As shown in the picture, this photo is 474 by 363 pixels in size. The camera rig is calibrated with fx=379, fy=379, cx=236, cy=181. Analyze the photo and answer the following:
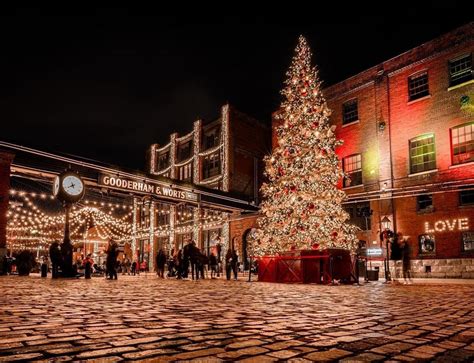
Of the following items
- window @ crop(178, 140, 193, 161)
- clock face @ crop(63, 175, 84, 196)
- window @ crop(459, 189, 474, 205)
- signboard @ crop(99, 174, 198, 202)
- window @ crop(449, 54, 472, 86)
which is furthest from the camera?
window @ crop(178, 140, 193, 161)

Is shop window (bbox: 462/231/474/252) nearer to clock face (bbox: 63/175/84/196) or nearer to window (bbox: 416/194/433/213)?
window (bbox: 416/194/433/213)

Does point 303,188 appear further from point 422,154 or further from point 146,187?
point 146,187

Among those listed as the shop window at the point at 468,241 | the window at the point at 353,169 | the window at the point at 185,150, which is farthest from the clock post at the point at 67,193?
the window at the point at 185,150

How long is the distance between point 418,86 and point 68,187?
723 inches

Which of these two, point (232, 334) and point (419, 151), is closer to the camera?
point (232, 334)

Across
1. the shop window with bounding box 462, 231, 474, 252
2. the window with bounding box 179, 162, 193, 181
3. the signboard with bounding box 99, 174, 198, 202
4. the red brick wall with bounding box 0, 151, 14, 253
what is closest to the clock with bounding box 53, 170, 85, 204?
the signboard with bounding box 99, 174, 198, 202

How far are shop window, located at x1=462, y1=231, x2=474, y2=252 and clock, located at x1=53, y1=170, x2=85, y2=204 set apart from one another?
56.7ft

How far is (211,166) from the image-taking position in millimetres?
34844

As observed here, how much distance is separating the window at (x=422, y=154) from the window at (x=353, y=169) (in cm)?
312

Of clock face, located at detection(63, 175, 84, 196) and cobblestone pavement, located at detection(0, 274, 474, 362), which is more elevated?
clock face, located at detection(63, 175, 84, 196)

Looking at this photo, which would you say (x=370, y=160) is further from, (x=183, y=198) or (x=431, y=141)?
(x=183, y=198)

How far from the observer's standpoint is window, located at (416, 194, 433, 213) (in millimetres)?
19125

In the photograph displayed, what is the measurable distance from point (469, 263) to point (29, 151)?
20.4 meters

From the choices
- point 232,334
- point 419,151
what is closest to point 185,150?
point 419,151
